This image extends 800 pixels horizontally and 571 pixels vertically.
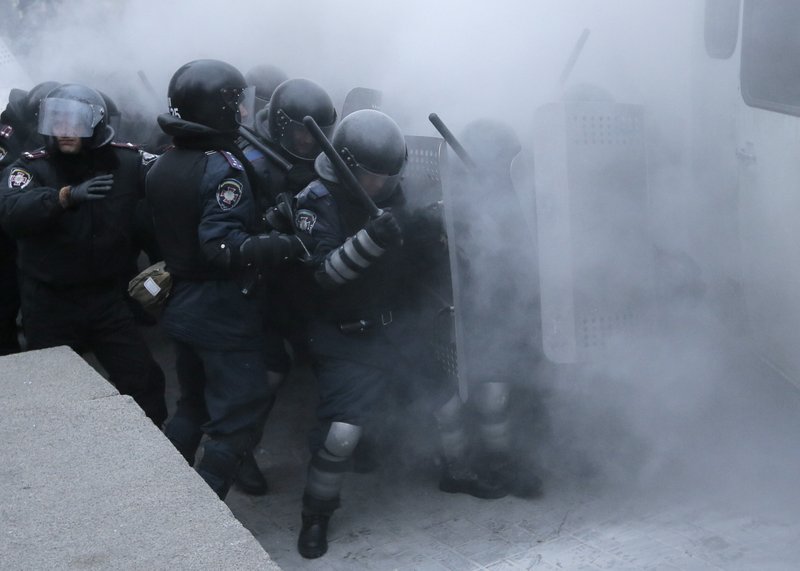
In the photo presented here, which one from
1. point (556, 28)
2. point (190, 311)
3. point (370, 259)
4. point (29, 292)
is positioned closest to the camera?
point (370, 259)

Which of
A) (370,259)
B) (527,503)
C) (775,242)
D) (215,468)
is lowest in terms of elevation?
(527,503)

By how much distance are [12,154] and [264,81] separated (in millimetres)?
1386

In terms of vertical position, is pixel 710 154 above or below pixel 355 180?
below

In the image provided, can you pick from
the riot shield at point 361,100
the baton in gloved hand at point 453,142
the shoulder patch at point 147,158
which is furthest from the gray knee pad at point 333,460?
the riot shield at point 361,100

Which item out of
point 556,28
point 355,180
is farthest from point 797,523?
point 556,28

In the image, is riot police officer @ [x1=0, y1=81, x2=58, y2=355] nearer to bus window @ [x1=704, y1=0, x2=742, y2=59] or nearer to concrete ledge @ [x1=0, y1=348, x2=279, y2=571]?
concrete ledge @ [x1=0, y1=348, x2=279, y2=571]

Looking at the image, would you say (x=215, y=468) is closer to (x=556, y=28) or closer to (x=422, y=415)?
(x=422, y=415)

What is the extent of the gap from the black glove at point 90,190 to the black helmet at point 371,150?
82 cm

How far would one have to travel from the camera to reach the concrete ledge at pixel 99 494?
7.31 ft

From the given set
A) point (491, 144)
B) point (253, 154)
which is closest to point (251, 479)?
point (253, 154)

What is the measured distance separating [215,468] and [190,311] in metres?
0.59

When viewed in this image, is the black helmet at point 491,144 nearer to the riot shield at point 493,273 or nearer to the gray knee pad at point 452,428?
the riot shield at point 493,273

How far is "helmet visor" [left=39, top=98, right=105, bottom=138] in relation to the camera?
4.01 metres

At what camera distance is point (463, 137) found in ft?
14.1
